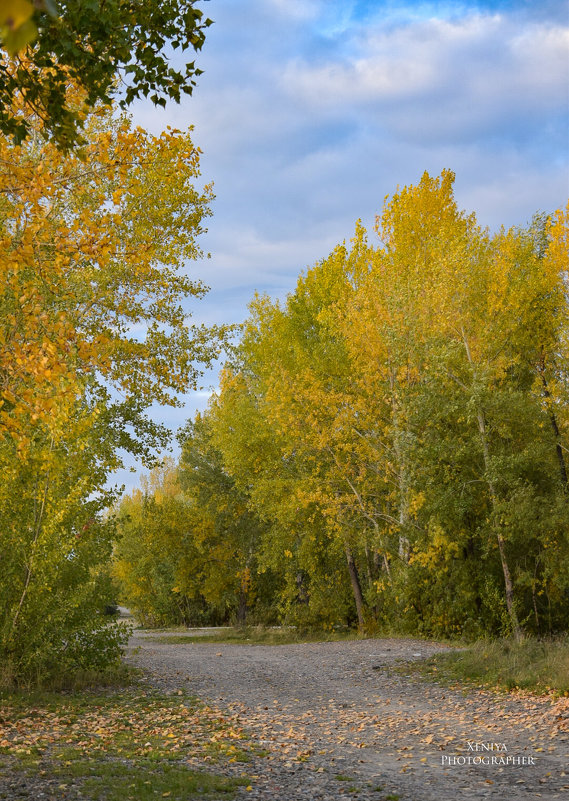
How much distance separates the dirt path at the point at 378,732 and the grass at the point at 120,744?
356 millimetres

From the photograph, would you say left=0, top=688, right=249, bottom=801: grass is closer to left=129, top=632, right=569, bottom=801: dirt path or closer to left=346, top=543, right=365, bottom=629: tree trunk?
left=129, top=632, right=569, bottom=801: dirt path

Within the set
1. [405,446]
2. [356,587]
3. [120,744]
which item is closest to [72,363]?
[120,744]

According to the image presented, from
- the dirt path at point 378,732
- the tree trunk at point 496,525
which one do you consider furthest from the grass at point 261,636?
the dirt path at point 378,732

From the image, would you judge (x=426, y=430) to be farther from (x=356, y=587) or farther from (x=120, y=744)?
(x=120, y=744)

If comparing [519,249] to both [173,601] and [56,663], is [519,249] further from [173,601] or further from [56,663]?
[173,601]

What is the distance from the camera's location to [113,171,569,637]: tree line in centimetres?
1422

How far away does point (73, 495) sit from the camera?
30.8 feet

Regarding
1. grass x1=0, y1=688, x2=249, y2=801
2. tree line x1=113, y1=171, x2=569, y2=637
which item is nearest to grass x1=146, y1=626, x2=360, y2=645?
tree line x1=113, y1=171, x2=569, y2=637

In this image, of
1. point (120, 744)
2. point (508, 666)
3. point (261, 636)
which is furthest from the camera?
point (261, 636)

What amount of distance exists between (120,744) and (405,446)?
937cm

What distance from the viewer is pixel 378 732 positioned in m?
7.36

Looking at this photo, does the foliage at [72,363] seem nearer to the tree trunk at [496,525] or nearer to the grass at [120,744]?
the grass at [120,744]

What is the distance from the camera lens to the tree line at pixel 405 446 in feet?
46.6

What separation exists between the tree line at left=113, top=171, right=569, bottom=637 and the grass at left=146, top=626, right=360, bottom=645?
0.53 metres
